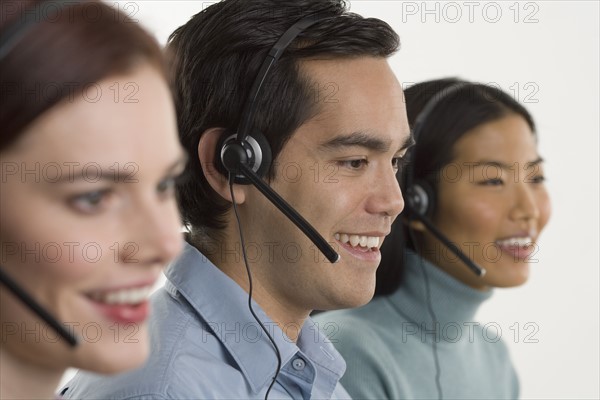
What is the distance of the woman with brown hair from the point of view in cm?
91

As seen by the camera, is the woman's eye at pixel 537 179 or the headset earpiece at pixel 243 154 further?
the woman's eye at pixel 537 179

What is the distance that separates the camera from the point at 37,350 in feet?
3.17

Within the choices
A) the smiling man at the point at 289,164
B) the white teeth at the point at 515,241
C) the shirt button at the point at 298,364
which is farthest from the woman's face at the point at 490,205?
the shirt button at the point at 298,364

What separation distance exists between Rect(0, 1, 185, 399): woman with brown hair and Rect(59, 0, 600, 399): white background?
2181 mm

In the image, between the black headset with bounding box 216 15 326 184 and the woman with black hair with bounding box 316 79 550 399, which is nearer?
the black headset with bounding box 216 15 326 184

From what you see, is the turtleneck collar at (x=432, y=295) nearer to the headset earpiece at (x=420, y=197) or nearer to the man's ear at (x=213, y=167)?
the headset earpiece at (x=420, y=197)

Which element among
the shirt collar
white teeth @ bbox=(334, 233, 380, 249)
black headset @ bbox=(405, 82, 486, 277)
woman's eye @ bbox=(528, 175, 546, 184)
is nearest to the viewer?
the shirt collar

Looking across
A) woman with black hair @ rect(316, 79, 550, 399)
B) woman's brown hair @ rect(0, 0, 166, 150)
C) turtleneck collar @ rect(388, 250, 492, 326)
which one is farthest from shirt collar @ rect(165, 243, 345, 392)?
turtleneck collar @ rect(388, 250, 492, 326)

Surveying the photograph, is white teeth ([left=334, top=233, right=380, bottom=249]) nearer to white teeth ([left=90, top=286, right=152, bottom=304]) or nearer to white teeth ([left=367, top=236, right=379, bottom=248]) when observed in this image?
white teeth ([left=367, top=236, right=379, bottom=248])

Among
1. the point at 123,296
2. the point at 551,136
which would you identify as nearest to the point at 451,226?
→ the point at 551,136

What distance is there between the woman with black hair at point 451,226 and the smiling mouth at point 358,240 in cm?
61

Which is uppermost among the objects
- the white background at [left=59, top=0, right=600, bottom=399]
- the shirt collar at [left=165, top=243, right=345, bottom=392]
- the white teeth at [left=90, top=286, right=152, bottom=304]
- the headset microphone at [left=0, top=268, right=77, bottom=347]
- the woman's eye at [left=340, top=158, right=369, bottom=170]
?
the headset microphone at [left=0, top=268, right=77, bottom=347]

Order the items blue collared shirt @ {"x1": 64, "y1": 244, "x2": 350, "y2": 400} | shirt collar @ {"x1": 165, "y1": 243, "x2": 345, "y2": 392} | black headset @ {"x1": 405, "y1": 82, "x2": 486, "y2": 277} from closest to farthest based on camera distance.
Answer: blue collared shirt @ {"x1": 64, "y1": 244, "x2": 350, "y2": 400} < shirt collar @ {"x1": 165, "y1": 243, "x2": 345, "y2": 392} < black headset @ {"x1": 405, "y1": 82, "x2": 486, "y2": 277}

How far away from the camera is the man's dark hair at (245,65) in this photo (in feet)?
4.94
